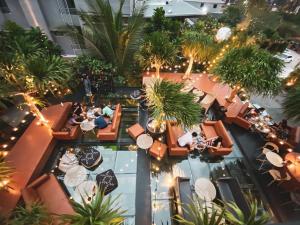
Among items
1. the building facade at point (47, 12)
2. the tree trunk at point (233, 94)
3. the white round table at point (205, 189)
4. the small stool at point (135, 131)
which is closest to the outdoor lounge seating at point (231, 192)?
the white round table at point (205, 189)

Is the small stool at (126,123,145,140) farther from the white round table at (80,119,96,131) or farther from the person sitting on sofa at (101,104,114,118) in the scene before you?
the white round table at (80,119,96,131)

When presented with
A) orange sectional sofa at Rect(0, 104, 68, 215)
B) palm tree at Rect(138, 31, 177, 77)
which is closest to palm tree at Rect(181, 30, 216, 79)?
palm tree at Rect(138, 31, 177, 77)

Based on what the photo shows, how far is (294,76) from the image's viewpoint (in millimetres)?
11148

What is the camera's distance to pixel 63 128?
7961 millimetres

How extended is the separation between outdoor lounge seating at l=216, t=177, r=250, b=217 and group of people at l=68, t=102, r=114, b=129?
5.43 metres

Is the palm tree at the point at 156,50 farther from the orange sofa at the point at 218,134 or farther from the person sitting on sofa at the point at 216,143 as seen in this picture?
the person sitting on sofa at the point at 216,143

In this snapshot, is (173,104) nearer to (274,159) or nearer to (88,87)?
(274,159)

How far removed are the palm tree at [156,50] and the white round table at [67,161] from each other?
231 inches

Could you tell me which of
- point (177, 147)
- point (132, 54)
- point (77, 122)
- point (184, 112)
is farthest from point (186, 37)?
point (77, 122)

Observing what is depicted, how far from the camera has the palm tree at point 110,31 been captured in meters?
8.38

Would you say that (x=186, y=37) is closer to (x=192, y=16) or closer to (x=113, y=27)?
(x=113, y=27)

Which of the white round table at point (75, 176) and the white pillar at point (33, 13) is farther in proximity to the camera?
the white pillar at point (33, 13)

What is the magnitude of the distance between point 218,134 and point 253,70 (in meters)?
3.16

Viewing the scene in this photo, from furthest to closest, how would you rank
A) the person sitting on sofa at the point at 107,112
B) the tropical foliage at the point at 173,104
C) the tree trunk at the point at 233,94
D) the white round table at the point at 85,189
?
the tree trunk at the point at 233,94 < the person sitting on sofa at the point at 107,112 < the tropical foliage at the point at 173,104 < the white round table at the point at 85,189
